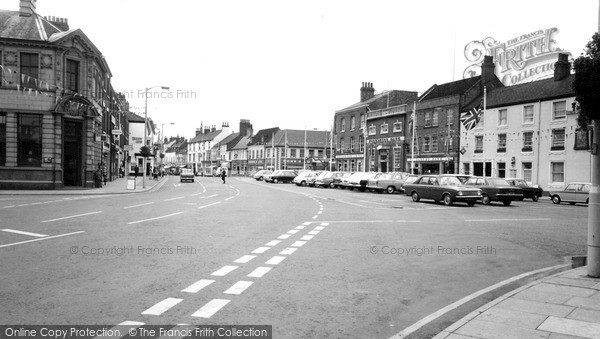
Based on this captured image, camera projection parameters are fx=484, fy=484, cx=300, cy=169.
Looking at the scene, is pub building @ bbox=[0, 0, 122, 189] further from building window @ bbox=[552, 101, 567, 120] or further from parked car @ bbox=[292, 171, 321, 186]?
building window @ bbox=[552, 101, 567, 120]

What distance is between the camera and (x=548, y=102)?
131ft

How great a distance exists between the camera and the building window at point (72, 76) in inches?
1286

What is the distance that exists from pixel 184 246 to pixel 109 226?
4.19m

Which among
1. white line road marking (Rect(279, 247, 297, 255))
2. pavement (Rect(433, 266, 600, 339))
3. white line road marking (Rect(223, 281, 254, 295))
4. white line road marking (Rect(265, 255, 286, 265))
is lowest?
white line road marking (Rect(279, 247, 297, 255))

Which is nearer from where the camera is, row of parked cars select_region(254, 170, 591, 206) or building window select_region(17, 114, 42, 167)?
row of parked cars select_region(254, 170, 591, 206)

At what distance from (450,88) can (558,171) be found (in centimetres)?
1835

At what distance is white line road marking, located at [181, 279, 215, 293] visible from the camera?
6.59 metres

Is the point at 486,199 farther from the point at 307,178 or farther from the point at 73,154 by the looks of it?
the point at 307,178

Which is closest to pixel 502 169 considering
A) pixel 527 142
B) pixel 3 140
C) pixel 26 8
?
pixel 527 142

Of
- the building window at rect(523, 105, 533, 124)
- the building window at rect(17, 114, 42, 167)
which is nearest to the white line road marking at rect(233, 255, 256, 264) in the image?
the building window at rect(17, 114, 42, 167)

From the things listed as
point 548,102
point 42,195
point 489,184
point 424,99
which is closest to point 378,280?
point 489,184

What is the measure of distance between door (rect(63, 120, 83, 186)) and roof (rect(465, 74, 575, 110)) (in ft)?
117

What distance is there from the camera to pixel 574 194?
103ft

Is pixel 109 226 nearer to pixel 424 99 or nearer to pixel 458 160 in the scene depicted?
pixel 458 160
